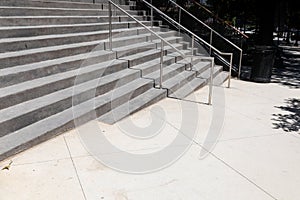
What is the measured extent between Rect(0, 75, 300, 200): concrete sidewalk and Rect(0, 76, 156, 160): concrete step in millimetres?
100

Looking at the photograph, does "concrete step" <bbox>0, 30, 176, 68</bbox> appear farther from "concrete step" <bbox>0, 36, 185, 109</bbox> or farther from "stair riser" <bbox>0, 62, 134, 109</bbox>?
"stair riser" <bbox>0, 62, 134, 109</bbox>

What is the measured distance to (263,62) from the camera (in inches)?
333

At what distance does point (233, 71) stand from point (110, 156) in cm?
691

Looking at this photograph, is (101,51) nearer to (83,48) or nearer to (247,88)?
(83,48)

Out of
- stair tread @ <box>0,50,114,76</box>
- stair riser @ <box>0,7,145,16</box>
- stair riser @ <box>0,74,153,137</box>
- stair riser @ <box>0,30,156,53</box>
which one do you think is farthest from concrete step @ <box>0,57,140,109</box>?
stair riser @ <box>0,7,145,16</box>

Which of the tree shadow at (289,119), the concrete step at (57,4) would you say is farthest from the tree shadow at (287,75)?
the concrete step at (57,4)

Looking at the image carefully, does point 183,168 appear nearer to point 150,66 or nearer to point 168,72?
point 150,66

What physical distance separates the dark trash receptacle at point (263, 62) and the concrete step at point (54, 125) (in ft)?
15.4

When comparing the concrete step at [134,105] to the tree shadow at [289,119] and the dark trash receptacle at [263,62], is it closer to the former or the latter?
the tree shadow at [289,119]

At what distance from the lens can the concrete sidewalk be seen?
9.80 feet

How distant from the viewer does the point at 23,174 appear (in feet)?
10.3

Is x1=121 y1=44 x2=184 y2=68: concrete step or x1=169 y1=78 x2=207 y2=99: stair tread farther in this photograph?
x1=121 y1=44 x2=184 y2=68: concrete step

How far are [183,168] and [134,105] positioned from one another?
1986 mm

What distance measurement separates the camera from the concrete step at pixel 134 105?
15.6 feet
